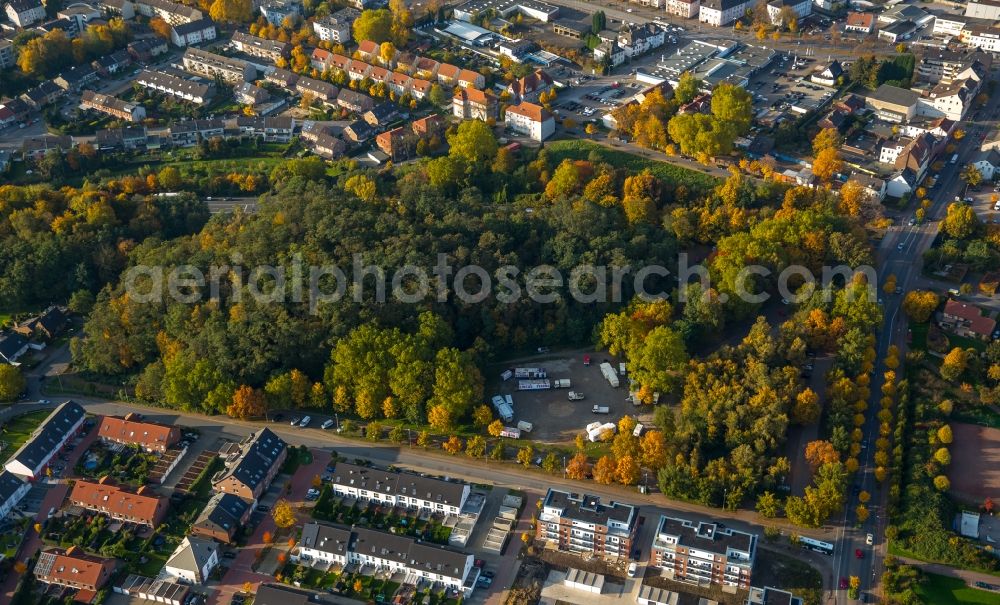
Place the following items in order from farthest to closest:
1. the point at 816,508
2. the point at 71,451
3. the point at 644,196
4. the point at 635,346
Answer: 1. the point at 644,196
2. the point at 635,346
3. the point at 71,451
4. the point at 816,508

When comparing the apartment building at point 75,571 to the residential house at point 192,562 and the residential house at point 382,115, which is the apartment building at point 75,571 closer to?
the residential house at point 192,562

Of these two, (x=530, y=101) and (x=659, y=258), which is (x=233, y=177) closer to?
(x=530, y=101)

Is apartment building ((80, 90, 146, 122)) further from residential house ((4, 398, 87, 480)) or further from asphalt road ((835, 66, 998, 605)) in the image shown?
asphalt road ((835, 66, 998, 605))

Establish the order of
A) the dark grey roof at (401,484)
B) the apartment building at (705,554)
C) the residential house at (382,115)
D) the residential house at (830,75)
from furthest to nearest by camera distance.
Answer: the residential house at (830,75), the residential house at (382,115), the dark grey roof at (401,484), the apartment building at (705,554)

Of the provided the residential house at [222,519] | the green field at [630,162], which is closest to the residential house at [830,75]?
the green field at [630,162]

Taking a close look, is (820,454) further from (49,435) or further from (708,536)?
(49,435)

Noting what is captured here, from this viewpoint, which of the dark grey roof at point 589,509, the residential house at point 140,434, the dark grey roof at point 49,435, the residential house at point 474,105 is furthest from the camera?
the residential house at point 474,105

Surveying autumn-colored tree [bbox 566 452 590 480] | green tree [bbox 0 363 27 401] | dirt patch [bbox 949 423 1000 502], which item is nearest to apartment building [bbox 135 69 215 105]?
green tree [bbox 0 363 27 401]

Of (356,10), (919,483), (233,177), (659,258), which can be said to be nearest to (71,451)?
(233,177)
